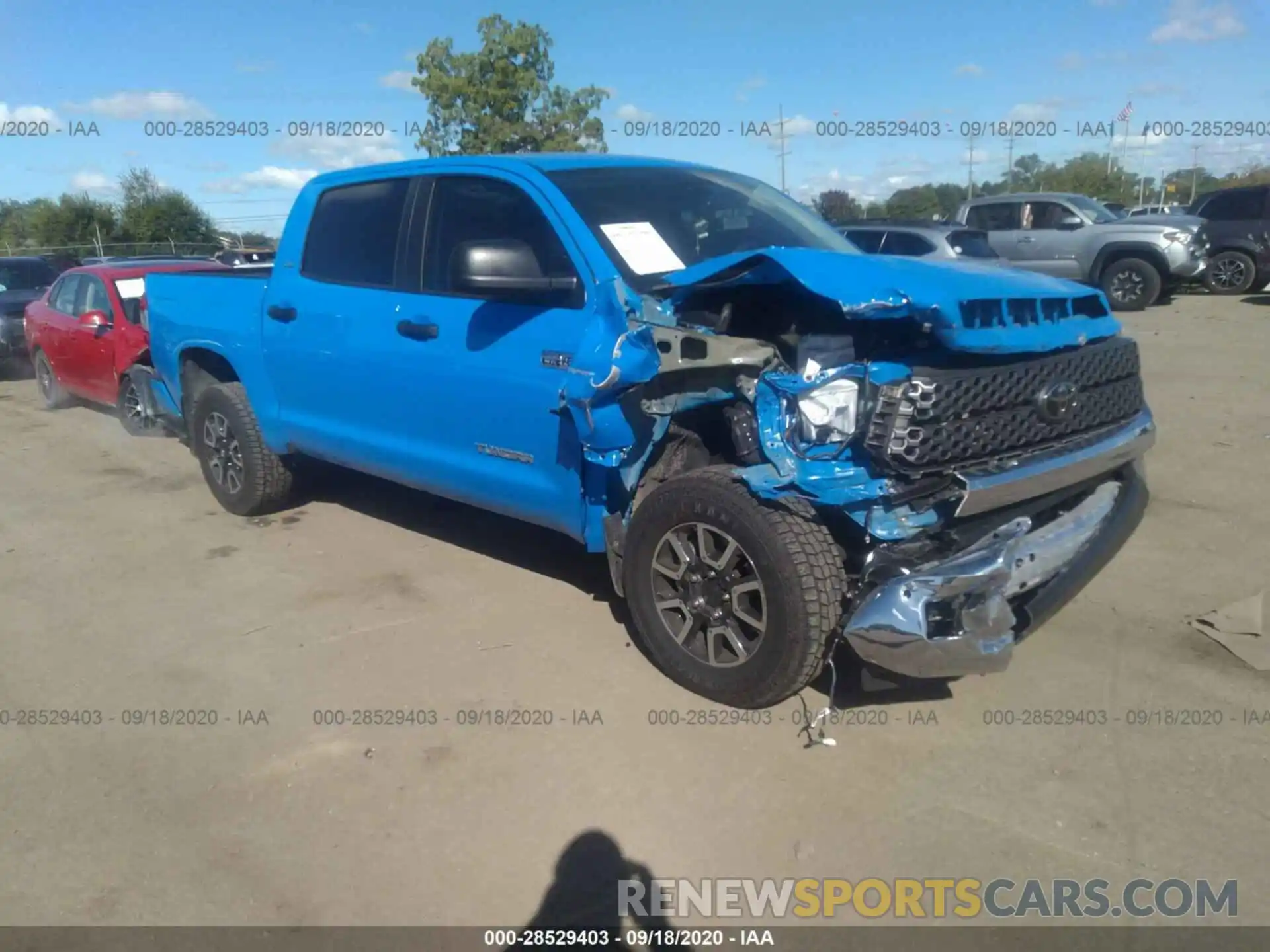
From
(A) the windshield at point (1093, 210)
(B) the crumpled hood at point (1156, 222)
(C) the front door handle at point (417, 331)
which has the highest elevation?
(A) the windshield at point (1093, 210)

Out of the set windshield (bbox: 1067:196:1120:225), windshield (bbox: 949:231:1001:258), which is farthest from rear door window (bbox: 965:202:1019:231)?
windshield (bbox: 949:231:1001:258)

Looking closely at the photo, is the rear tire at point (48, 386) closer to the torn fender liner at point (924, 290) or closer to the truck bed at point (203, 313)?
the truck bed at point (203, 313)

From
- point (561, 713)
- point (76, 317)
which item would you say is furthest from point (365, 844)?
point (76, 317)

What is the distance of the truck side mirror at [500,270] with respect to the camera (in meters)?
3.70

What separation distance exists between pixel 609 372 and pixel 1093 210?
1502 centimetres

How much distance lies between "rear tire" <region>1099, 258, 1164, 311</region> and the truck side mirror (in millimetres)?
13385

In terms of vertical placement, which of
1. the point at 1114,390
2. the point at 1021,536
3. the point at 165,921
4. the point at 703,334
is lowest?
the point at 165,921

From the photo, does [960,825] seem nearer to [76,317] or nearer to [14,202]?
[76,317]

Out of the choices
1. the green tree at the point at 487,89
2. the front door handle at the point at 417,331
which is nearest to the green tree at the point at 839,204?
the green tree at the point at 487,89

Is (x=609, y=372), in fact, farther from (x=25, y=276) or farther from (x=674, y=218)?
(x=25, y=276)

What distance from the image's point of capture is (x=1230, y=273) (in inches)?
658

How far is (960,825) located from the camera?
2.95 m

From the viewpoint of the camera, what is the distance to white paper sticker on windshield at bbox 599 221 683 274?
3.90 meters

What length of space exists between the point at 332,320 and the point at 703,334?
7.33 feet
